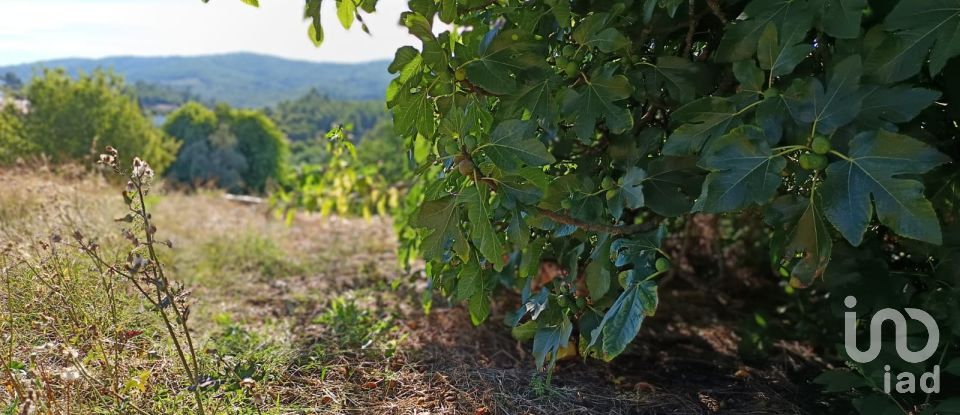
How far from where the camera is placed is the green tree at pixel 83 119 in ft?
31.2

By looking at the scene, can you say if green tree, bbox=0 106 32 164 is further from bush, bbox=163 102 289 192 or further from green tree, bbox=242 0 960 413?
bush, bbox=163 102 289 192

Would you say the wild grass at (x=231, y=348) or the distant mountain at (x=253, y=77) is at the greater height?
the distant mountain at (x=253, y=77)

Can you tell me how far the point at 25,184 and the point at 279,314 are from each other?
157 centimetres

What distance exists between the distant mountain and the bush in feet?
9.65

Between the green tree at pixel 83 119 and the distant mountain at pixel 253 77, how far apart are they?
988cm

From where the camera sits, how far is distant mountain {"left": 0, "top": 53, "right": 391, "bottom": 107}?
1092 inches

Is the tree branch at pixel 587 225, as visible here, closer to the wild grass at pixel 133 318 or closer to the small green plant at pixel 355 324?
the wild grass at pixel 133 318

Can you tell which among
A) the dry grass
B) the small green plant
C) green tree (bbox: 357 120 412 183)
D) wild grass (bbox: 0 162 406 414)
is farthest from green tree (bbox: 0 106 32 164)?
the small green plant

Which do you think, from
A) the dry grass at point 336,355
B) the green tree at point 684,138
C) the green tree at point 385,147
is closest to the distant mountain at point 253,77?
the green tree at point 385,147

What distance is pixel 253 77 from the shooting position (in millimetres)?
36812

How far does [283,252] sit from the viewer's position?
4273mm

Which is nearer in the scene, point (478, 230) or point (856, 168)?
point (856, 168)

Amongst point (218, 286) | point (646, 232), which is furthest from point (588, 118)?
point (218, 286)

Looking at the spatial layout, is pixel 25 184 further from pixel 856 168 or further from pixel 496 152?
pixel 856 168
